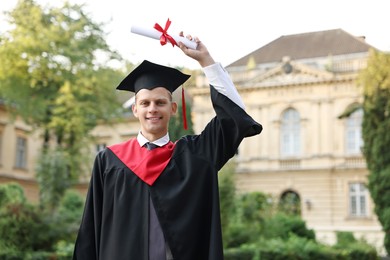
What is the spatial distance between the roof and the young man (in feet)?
107

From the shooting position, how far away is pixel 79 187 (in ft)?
127

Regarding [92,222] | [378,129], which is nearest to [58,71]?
[378,129]

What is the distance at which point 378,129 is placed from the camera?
19938 millimetres

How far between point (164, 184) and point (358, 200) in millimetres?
31151

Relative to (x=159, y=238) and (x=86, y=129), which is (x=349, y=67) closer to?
(x=86, y=129)

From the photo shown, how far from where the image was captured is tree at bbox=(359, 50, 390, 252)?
757 inches

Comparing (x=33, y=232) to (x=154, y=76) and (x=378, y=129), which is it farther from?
(x=378, y=129)

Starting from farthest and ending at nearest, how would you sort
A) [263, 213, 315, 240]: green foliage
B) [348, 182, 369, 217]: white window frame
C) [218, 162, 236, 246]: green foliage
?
1. [348, 182, 369, 217]: white window frame
2. [263, 213, 315, 240]: green foliage
3. [218, 162, 236, 246]: green foliage

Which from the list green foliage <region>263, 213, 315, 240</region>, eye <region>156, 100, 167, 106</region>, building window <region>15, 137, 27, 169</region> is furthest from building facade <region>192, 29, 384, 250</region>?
eye <region>156, 100, 167, 106</region>

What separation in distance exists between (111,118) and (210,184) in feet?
76.4

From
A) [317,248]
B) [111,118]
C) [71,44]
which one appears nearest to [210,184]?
[317,248]

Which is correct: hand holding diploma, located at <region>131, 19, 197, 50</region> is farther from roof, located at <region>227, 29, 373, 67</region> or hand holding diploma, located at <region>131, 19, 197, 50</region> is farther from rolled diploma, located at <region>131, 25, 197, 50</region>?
roof, located at <region>227, 29, 373, 67</region>

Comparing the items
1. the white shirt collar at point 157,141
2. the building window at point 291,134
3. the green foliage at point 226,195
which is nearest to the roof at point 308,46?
the building window at point 291,134

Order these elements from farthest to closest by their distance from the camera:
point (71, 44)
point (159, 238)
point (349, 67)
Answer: point (349, 67)
point (71, 44)
point (159, 238)
